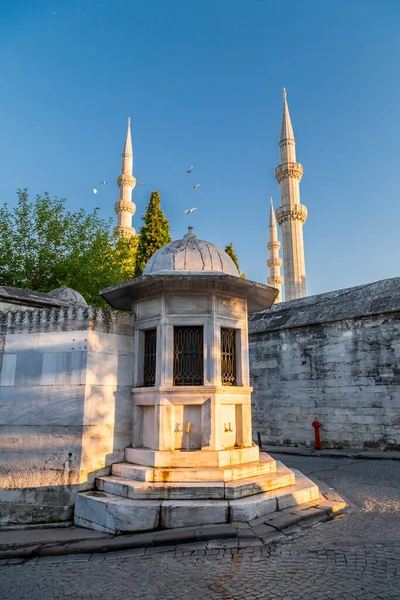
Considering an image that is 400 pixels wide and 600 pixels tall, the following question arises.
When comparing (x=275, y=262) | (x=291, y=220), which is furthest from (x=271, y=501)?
(x=275, y=262)

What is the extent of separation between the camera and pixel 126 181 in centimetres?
4191

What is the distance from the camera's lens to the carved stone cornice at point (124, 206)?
132ft

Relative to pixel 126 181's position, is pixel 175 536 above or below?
below

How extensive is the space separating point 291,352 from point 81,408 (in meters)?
9.27

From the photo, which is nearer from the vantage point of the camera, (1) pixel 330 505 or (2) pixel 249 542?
(2) pixel 249 542

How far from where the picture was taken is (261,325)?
49.4ft

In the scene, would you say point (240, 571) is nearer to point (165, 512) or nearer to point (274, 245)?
point (165, 512)

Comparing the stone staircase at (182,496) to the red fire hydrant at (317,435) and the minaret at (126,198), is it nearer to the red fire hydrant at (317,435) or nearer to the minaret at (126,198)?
the red fire hydrant at (317,435)

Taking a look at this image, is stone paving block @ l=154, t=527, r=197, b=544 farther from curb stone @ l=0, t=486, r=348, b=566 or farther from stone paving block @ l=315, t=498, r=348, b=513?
stone paving block @ l=315, t=498, r=348, b=513

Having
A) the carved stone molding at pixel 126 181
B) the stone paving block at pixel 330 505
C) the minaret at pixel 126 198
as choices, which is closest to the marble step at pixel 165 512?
the stone paving block at pixel 330 505

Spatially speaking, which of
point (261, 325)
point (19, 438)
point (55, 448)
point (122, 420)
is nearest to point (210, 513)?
point (122, 420)

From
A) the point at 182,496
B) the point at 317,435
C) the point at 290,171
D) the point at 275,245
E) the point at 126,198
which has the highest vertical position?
the point at 126,198

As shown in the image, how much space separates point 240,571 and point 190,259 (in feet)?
16.3

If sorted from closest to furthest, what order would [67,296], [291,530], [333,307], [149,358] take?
[291,530] → [149,358] → [67,296] → [333,307]
